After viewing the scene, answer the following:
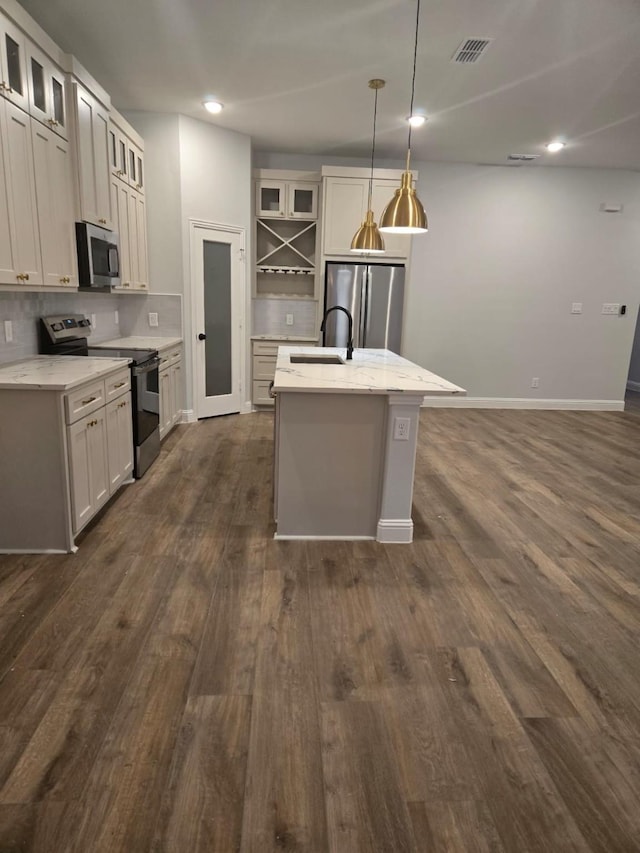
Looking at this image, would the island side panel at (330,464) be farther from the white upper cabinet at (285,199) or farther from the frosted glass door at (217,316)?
the white upper cabinet at (285,199)

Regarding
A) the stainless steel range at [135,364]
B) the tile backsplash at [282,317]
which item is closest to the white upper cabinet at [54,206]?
the stainless steel range at [135,364]

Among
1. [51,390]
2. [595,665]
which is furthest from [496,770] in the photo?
[51,390]

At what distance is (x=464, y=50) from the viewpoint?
344 centimetres

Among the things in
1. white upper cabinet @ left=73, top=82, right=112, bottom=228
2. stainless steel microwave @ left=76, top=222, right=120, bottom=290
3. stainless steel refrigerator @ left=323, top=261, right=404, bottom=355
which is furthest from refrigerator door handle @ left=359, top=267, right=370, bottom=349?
white upper cabinet @ left=73, top=82, right=112, bottom=228

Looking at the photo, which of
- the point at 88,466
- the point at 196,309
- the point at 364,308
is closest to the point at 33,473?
the point at 88,466

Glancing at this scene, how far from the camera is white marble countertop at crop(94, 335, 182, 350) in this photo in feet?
15.0

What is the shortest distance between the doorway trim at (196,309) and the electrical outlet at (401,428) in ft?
10.5

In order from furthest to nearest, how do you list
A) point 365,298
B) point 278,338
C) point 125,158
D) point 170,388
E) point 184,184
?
1. point 278,338
2. point 365,298
3. point 184,184
4. point 170,388
5. point 125,158

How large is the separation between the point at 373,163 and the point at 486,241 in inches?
65.6

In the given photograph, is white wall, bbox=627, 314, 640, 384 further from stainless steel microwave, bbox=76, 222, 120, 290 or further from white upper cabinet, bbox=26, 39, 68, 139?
white upper cabinet, bbox=26, 39, 68, 139

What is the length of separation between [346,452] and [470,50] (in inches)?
108

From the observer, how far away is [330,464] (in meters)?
2.99

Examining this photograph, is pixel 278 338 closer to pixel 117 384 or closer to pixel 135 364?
pixel 135 364

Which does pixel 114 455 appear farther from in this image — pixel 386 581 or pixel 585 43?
pixel 585 43
